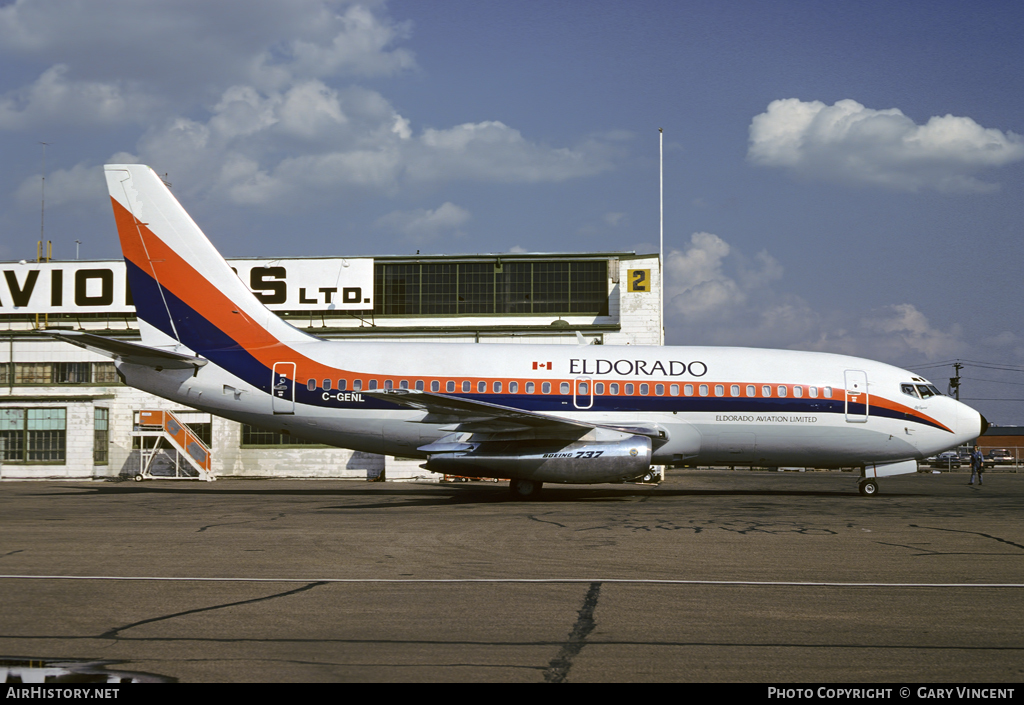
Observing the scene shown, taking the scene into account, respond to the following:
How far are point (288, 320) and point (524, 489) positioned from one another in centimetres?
1997

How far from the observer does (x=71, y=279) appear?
39594 millimetres

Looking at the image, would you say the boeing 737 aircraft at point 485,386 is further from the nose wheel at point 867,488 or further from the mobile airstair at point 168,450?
the mobile airstair at point 168,450

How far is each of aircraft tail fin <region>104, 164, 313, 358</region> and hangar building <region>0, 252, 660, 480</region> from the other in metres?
13.2

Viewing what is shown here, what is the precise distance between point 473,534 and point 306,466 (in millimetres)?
24467

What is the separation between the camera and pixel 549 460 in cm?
2130

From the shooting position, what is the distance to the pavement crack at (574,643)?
578 cm

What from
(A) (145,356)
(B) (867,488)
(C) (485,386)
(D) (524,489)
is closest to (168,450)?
(A) (145,356)

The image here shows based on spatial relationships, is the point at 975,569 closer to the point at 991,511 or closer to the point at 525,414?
the point at 991,511

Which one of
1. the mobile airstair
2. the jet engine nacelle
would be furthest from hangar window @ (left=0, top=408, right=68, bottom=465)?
the jet engine nacelle

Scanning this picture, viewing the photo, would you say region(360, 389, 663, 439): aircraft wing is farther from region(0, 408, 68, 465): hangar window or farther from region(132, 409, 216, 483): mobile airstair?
region(0, 408, 68, 465): hangar window

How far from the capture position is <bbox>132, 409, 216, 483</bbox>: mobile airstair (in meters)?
35.4

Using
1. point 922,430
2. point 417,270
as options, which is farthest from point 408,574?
point 417,270

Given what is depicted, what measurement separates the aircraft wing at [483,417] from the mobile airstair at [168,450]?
649 inches

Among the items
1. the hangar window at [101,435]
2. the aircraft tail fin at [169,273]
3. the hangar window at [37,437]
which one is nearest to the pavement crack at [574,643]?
the aircraft tail fin at [169,273]
